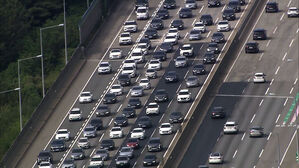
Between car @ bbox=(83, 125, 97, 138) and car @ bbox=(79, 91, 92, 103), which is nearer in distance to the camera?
car @ bbox=(83, 125, 97, 138)

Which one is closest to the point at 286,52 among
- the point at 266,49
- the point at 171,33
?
the point at 266,49

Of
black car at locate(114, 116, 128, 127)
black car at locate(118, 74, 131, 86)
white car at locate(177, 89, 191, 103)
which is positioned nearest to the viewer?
black car at locate(114, 116, 128, 127)

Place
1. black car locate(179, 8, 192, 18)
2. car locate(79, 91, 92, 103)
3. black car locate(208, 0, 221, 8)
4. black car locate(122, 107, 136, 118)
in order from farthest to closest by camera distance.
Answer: black car locate(208, 0, 221, 8), black car locate(179, 8, 192, 18), car locate(79, 91, 92, 103), black car locate(122, 107, 136, 118)

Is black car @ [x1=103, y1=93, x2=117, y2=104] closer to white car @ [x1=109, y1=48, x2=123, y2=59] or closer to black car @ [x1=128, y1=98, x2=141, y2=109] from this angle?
black car @ [x1=128, y1=98, x2=141, y2=109]

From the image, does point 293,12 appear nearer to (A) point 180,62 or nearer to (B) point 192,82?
(A) point 180,62

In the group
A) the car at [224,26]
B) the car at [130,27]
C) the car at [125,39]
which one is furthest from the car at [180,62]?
the car at [130,27]

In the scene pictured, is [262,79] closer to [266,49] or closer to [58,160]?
[266,49]

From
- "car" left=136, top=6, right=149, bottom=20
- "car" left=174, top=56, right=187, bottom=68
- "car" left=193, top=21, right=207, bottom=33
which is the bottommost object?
"car" left=136, top=6, right=149, bottom=20

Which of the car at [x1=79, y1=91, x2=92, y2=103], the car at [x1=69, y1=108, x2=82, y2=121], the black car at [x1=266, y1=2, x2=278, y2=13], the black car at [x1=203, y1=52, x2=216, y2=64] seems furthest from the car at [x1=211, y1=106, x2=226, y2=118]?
the black car at [x1=266, y1=2, x2=278, y2=13]
